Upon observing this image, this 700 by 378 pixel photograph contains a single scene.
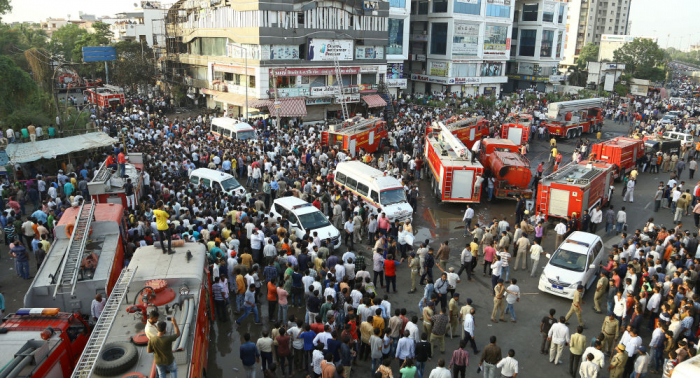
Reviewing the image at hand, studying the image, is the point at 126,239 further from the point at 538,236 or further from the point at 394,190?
the point at 538,236

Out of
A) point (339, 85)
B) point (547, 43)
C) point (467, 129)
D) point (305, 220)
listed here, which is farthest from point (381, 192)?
point (547, 43)

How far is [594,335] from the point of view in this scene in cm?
1191

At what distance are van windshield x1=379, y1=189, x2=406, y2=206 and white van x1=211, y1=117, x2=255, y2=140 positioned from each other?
44.2ft

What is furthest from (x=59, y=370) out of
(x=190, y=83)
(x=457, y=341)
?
(x=190, y=83)

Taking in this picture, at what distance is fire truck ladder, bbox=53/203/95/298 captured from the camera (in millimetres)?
10008

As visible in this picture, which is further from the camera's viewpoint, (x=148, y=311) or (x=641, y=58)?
(x=641, y=58)

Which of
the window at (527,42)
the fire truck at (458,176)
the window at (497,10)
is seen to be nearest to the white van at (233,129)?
the fire truck at (458,176)

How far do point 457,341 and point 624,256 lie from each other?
626 cm

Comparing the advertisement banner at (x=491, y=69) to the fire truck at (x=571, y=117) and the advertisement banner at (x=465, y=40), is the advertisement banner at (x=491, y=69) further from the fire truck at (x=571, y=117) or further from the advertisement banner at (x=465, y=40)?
the fire truck at (x=571, y=117)

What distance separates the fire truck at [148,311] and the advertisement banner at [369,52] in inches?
1490

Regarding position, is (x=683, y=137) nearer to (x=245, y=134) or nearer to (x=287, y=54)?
(x=245, y=134)

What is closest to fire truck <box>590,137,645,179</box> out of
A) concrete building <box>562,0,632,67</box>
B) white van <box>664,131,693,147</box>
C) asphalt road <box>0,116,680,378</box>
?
asphalt road <box>0,116,680,378</box>

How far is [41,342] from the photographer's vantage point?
7.70 meters

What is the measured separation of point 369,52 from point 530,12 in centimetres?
3906
